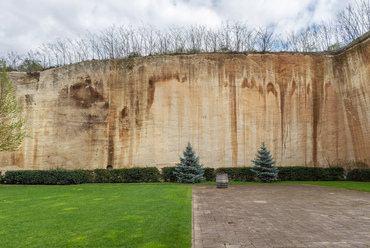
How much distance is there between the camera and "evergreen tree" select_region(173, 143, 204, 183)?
15.0 metres

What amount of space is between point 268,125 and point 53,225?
16886 mm

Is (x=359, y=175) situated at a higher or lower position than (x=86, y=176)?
higher

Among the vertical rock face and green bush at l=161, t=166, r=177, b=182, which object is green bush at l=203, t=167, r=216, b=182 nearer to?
green bush at l=161, t=166, r=177, b=182

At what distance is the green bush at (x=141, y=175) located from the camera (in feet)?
52.0

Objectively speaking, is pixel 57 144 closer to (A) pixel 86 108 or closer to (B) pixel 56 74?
(A) pixel 86 108

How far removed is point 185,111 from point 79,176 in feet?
30.6

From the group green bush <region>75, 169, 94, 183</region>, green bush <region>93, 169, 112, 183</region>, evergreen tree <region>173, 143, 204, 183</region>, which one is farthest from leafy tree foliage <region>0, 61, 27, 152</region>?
evergreen tree <region>173, 143, 204, 183</region>

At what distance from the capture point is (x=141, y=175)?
15.9 meters

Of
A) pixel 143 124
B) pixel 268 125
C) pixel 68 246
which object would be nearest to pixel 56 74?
pixel 143 124

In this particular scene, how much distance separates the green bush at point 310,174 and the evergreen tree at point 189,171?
5700 mm

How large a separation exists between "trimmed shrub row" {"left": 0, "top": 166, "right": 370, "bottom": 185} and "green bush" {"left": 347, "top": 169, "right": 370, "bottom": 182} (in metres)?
0.15

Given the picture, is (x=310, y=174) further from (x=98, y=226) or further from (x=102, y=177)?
(x=98, y=226)

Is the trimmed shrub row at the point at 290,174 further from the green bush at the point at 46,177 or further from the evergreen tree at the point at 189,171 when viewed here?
the green bush at the point at 46,177

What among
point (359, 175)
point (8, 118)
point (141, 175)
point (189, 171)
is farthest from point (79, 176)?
point (359, 175)
